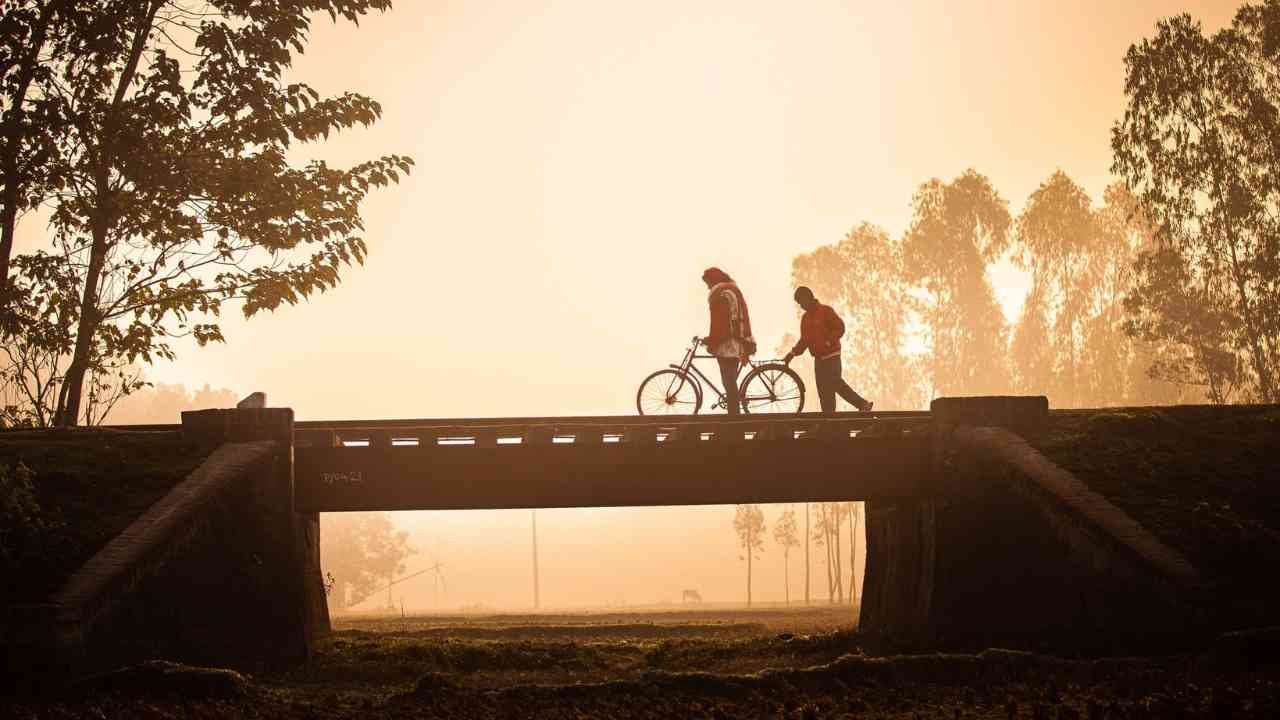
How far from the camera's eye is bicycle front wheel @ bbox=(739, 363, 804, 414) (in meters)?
14.7

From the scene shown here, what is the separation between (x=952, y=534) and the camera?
11086 mm

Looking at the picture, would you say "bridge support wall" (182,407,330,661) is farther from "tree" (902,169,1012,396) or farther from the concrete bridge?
"tree" (902,169,1012,396)

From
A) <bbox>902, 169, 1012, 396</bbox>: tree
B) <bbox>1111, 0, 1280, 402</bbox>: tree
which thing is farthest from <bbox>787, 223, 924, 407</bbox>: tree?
<bbox>1111, 0, 1280, 402</bbox>: tree

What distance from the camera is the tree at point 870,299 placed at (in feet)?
158

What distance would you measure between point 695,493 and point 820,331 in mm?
3515

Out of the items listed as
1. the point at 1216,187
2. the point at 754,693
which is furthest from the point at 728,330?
the point at 1216,187

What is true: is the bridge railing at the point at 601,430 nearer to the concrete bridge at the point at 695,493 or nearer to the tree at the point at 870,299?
the concrete bridge at the point at 695,493

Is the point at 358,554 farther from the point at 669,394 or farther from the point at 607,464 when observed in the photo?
the point at 607,464

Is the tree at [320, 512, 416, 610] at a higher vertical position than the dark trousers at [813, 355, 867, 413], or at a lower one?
lower

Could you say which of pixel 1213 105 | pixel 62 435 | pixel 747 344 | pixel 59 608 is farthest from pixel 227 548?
pixel 1213 105

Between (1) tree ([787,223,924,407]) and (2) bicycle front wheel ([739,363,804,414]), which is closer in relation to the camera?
(2) bicycle front wheel ([739,363,804,414])

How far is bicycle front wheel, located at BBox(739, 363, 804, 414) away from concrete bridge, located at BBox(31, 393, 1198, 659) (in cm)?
197

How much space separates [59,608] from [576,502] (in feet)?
17.7

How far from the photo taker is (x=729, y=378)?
14234mm
